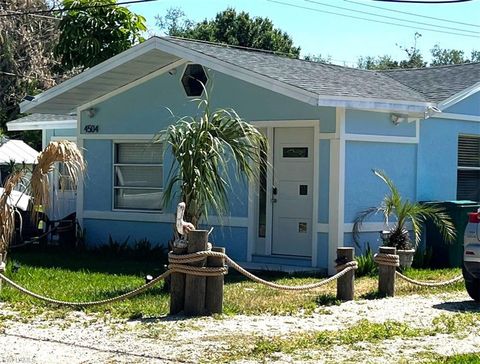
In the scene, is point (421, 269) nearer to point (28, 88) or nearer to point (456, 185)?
point (456, 185)

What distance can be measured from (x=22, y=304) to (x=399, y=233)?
6590 mm

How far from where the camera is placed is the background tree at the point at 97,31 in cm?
2469

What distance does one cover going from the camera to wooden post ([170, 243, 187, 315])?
10648 mm

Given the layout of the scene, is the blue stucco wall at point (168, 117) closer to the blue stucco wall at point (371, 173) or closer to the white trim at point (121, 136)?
the white trim at point (121, 136)

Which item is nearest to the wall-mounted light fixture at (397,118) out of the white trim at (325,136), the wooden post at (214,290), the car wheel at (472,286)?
the white trim at (325,136)

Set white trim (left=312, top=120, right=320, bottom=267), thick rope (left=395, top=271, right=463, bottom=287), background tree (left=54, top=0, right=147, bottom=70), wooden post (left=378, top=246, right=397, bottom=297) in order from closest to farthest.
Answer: wooden post (left=378, top=246, right=397, bottom=297) < thick rope (left=395, top=271, right=463, bottom=287) < white trim (left=312, top=120, right=320, bottom=267) < background tree (left=54, top=0, right=147, bottom=70)

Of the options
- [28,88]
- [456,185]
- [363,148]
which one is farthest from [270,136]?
[28,88]

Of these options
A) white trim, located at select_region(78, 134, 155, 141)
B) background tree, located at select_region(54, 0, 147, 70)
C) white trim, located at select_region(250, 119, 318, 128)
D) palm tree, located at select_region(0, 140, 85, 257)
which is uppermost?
background tree, located at select_region(54, 0, 147, 70)

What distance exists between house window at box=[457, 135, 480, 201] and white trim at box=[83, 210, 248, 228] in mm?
4625

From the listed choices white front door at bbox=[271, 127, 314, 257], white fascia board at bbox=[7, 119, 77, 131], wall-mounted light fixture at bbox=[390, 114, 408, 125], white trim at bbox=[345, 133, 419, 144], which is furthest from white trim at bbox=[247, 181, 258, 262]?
white fascia board at bbox=[7, 119, 77, 131]

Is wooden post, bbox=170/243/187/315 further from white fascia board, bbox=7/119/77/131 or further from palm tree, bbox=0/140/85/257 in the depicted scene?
white fascia board, bbox=7/119/77/131

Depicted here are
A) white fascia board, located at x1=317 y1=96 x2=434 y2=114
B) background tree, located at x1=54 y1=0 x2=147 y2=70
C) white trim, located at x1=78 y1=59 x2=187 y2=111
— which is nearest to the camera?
white fascia board, located at x1=317 y1=96 x2=434 y2=114

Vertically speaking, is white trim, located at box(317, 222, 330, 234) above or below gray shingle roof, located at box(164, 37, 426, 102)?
below

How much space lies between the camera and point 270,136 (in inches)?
646
